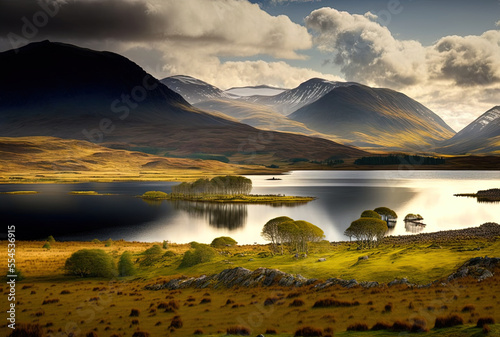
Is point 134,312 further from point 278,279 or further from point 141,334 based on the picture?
point 278,279

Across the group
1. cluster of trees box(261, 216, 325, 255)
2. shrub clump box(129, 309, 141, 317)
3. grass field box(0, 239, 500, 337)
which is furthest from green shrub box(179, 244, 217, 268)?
shrub clump box(129, 309, 141, 317)

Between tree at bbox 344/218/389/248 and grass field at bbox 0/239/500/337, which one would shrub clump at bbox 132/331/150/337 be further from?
tree at bbox 344/218/389/248

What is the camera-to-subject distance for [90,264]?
50062 millimetres

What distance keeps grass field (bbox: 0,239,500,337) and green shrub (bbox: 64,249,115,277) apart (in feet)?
4.15

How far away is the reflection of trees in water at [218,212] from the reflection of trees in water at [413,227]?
43.3 meters

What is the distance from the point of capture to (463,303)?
24312 mm

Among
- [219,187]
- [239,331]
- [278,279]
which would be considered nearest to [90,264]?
[278,279]

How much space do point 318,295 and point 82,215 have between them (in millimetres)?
108077

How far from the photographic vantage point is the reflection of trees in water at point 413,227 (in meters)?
93.3

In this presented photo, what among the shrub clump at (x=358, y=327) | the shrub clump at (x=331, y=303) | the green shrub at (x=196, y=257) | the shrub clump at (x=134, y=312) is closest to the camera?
the shrub clump at (x=358, y=327)

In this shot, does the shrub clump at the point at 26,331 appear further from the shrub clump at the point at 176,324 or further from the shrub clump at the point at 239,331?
the shrub clump at the point at 239,331

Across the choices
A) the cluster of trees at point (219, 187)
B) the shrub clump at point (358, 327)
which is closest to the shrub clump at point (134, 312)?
the shrub clump at point (358, 327)

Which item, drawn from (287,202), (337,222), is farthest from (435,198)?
(337,222)

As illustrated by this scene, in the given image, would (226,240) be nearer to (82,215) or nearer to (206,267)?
(206,267)
